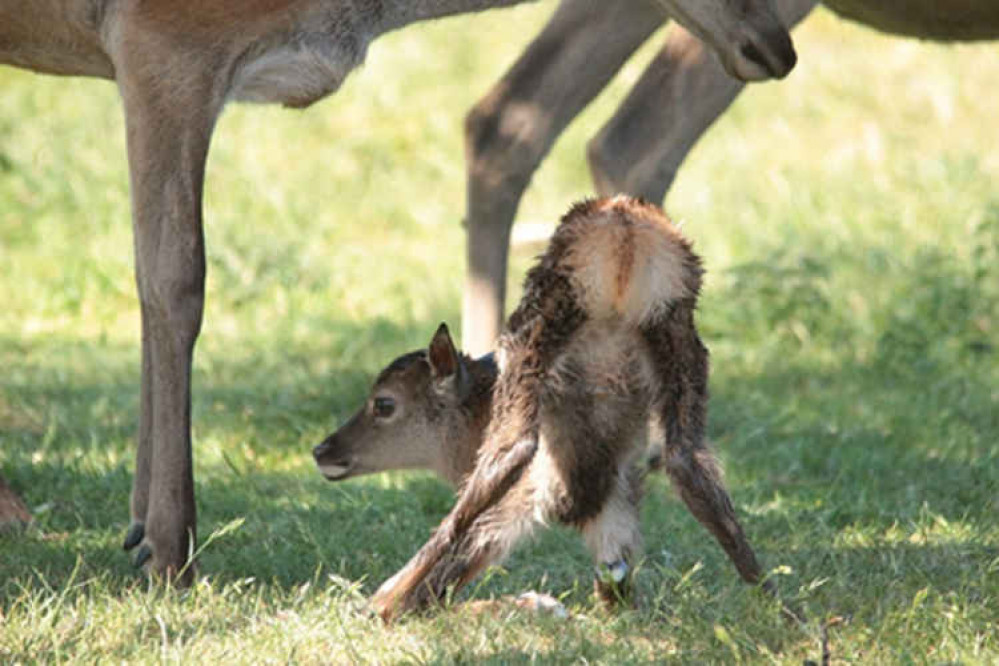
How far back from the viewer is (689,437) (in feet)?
13.1

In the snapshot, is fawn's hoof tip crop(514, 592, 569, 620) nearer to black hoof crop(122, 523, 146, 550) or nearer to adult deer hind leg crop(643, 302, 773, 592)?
adult deer hind leg crop(643, 302, 773, 592)

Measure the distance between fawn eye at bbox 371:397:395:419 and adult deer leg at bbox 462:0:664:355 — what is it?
1741 mm

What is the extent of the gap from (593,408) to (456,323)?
3.79m

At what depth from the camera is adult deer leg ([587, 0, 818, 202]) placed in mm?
6410

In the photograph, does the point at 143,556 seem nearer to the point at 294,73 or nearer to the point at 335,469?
the point at 335,469

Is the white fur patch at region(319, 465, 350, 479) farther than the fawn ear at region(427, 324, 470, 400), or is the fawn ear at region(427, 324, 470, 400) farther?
the white fur patch at region(319, 465, 350, 479)

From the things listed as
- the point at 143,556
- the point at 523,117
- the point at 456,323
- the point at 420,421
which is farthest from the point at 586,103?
the point at 143,556

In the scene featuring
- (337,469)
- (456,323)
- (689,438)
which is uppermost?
(689,438)

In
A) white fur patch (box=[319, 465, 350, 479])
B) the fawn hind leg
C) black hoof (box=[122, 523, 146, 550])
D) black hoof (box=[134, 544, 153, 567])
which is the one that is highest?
the fawn hind leg

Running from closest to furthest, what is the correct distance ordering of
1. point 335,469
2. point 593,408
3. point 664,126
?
point 593,408 → point 335,469 → point 664,126

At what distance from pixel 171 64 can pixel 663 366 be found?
142 cm

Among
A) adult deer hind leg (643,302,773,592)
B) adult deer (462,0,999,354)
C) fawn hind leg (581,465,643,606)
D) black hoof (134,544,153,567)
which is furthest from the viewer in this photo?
adult deer (462,0,999,354)

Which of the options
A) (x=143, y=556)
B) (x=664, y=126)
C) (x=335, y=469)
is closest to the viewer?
(x=143, y=556)

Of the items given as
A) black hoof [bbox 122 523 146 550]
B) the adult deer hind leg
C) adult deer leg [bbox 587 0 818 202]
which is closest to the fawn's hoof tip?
the adult deer hind leg
